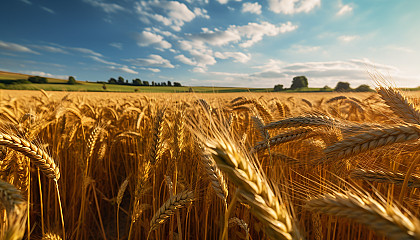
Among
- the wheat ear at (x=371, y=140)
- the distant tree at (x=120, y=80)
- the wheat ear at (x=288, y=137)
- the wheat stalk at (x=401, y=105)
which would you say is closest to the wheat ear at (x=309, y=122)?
the wheat ear at (x=288, y=137)

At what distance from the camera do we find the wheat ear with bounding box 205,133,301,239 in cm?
57

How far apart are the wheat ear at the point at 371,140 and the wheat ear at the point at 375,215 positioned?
0.40 m

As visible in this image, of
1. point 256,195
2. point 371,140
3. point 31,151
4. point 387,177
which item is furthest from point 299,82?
point 31,151

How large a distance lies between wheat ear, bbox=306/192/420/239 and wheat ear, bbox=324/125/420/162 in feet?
1.31

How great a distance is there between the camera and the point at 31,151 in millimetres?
939

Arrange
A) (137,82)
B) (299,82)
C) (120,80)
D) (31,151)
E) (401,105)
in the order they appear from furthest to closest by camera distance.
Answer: (120,80) → (299,82) → (137,82) → (401,105) → (31,151)

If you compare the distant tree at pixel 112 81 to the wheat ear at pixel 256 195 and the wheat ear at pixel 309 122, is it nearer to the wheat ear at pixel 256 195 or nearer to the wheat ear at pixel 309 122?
the wheat ear at pixel 309 122

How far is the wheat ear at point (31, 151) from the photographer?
34.7 inches

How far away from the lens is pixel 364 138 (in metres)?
0.97

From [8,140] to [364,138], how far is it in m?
1.74

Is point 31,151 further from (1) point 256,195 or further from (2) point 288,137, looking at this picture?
(2) point 288,137

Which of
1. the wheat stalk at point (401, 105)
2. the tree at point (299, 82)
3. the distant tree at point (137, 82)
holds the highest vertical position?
the tree at point (299, 82)

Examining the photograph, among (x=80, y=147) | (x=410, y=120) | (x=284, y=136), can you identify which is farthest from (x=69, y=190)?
(x=410, y=120)

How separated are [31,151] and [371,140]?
172 cm
